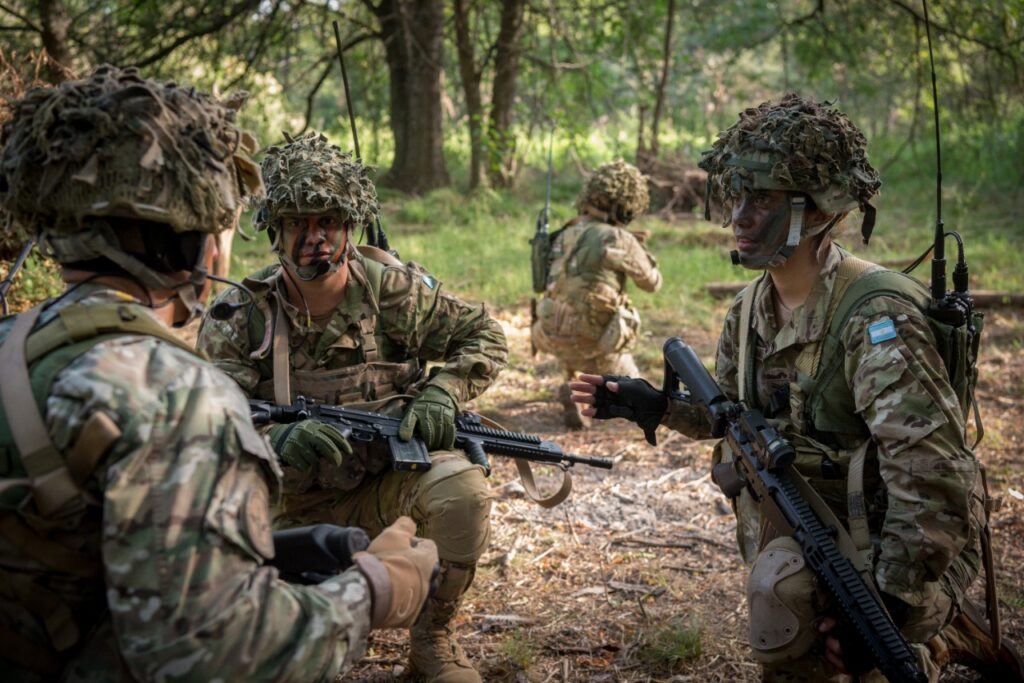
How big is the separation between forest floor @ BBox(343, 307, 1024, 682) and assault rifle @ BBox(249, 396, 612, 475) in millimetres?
781

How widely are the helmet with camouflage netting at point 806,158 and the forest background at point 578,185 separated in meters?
1.92

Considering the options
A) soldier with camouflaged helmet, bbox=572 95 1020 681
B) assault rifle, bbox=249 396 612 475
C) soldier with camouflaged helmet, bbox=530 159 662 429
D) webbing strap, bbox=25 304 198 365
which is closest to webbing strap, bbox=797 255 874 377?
soldier with camouflaged helmet, bbox=572 95 1020 681

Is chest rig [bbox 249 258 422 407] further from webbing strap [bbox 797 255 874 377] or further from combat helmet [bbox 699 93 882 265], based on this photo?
webbing strap [bbox 797 255 874 377]

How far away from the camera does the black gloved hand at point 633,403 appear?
376 cm

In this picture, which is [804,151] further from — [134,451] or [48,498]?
[48,498]

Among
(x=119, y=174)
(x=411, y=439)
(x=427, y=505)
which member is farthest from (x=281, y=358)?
(x=119, y=174)

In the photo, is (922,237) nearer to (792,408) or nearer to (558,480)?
(558,480)

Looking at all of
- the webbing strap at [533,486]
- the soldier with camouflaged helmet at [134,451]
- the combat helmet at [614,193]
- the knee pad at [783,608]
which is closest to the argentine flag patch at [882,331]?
the knee pad at [783,608]

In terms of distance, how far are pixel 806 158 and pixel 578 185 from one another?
1309 cm

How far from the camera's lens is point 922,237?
40.8ft

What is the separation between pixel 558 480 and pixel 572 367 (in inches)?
68.9

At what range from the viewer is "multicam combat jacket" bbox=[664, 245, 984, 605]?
2.85 m

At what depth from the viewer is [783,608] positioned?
120 inches

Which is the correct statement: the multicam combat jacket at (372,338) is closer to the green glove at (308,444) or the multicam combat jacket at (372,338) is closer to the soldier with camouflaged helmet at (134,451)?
the green glove at (308,444)
